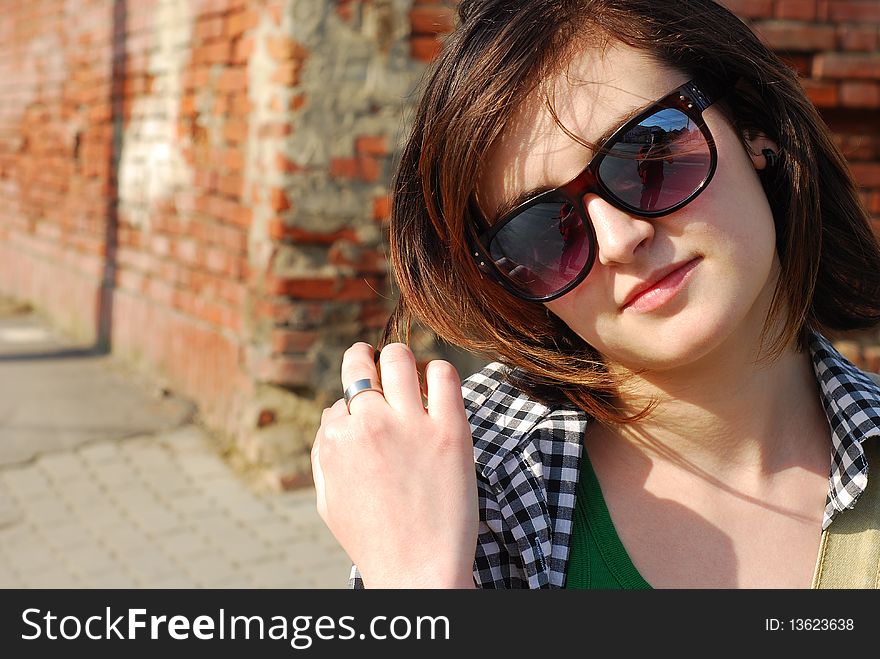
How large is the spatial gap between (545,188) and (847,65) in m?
3.22

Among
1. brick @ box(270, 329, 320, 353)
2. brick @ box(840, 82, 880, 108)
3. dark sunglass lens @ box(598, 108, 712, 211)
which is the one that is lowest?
dark sunglass lens @ box(598, 108, 712, 211)

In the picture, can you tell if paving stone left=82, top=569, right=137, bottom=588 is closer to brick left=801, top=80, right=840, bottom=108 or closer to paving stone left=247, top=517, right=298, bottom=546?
paving stone left=247, top=517, right=298, bottom=546

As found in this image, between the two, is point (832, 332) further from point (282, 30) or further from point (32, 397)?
point (32, 397)

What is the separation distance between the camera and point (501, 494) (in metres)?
1.42

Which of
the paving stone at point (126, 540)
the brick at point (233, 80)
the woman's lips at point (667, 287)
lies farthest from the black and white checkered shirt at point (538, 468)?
the brick at point (233, 80)

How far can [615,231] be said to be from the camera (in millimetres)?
1375

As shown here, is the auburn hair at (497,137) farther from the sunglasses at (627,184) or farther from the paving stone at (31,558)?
the paving stone at (31,558)

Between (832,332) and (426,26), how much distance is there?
285 cm

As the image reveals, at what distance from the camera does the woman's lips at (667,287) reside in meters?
1.36

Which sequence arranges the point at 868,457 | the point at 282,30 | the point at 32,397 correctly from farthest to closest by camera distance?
the point at 32,397 < the point at 282,30 < the point at 868,457

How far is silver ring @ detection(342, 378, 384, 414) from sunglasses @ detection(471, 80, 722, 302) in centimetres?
30

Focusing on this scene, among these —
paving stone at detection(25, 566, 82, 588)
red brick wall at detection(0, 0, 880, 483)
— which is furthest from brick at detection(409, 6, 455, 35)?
paving stone at detection(25, 566, 82, 588)

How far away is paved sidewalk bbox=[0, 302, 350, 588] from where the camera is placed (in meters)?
3.77

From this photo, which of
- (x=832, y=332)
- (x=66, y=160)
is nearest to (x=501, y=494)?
(x=832, y=332)
